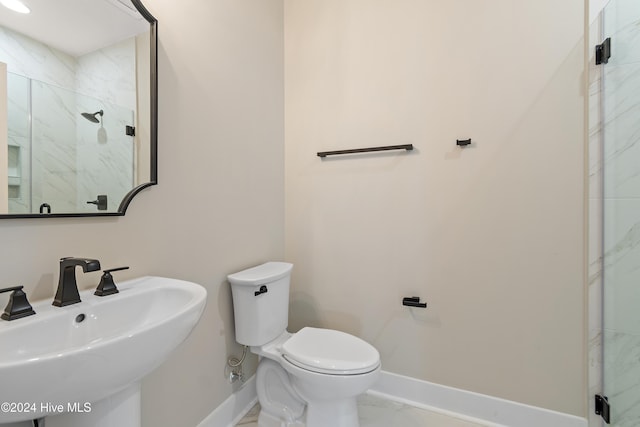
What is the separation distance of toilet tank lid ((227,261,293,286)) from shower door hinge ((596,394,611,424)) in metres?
1.53

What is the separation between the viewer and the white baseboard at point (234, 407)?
1.35 m

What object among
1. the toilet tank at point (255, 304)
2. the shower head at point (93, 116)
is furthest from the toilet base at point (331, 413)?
the shower head at point (93, 116)

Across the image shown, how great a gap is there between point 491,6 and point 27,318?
215cm

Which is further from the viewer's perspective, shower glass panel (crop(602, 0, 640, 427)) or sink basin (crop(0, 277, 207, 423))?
shower glass panel (crop(602, 0, 640, 427))

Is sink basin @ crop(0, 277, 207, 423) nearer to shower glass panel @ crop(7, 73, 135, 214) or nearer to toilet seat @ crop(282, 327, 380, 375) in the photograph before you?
shower glass panel @ crop(7, 73, 135, 214)

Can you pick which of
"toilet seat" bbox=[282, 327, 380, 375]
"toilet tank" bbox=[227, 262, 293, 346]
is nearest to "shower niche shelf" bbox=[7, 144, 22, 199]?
"toilet tank" bbox=[227, 262, 293, 346]

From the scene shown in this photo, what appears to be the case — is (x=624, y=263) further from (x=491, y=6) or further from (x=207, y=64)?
Result: (x=207, y=64)

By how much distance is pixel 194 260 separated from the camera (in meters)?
1.26

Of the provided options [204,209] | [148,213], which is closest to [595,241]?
[204,209]

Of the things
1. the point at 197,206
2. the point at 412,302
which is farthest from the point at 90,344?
the point at 412,302

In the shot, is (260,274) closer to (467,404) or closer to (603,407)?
Result: (467,404)

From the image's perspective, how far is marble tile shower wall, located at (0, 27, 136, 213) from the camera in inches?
30.3

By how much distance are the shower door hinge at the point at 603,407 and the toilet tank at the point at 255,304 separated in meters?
1.50

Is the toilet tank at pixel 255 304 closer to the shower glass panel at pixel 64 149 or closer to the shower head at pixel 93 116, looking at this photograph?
the shower glass panel at pixel 64 149
